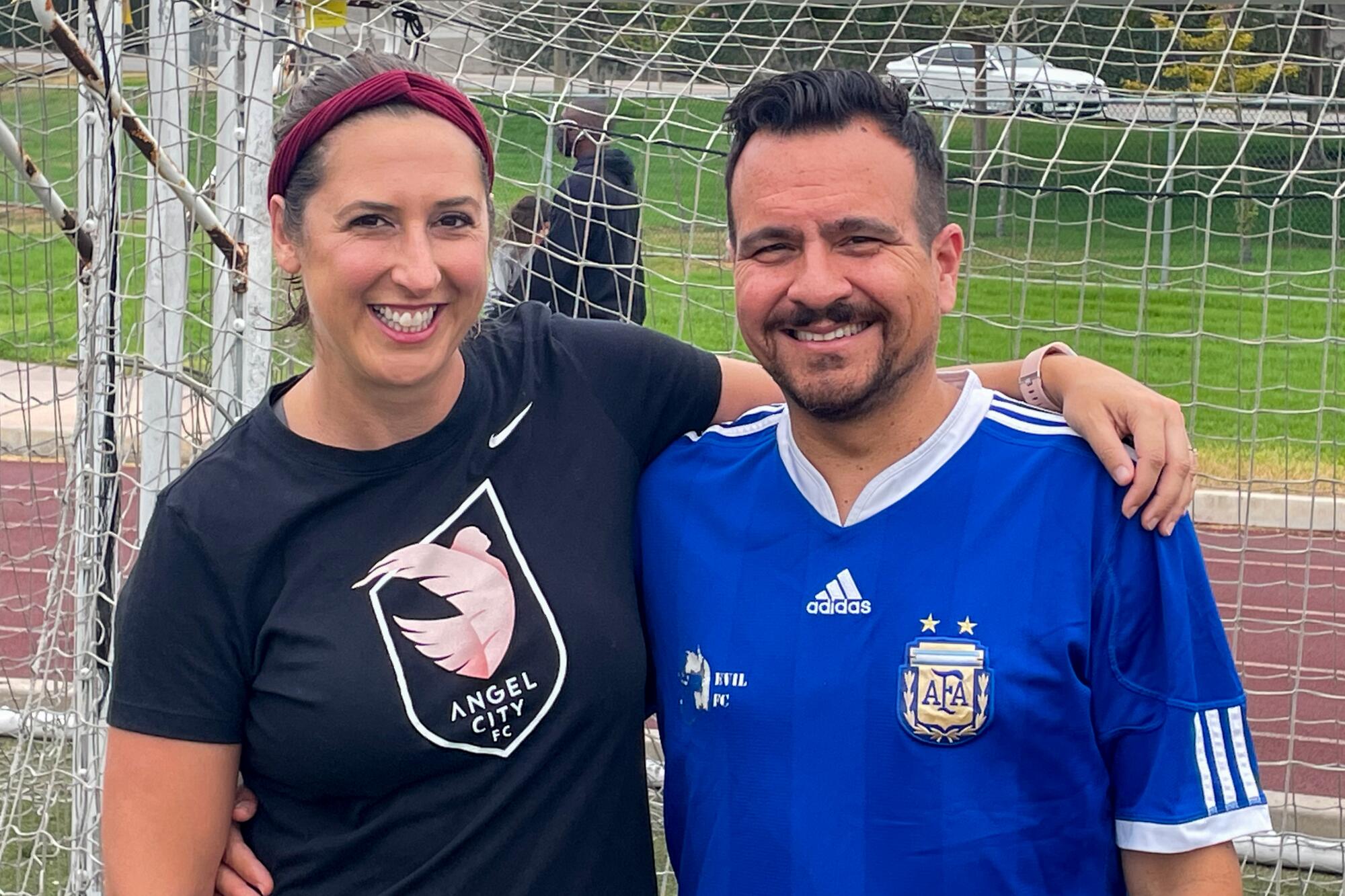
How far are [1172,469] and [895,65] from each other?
410 centimetres

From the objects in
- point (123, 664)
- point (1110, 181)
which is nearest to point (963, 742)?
point (123, 664)

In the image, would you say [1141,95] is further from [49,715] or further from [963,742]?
[49,715]

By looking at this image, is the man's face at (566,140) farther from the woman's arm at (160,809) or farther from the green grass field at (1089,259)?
the woman's arm at (160,809)

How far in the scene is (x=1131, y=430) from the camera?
1773 millimetres

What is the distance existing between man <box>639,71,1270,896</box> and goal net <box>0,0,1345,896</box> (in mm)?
1940

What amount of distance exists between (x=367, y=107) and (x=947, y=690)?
1002 millimetres

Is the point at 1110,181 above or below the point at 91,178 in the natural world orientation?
above

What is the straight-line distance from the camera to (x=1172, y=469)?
1.68 m

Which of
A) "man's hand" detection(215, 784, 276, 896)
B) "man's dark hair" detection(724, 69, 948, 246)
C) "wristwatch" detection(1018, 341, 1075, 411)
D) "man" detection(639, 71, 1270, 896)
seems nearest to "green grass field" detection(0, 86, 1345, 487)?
"wristwatch" detection(1018, 341, 1075, 411)

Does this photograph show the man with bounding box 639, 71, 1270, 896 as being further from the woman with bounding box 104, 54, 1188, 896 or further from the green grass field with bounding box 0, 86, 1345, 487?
the green grass field with bounding box 0, 86, 1345, 487

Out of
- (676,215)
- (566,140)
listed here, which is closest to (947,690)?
(566,140)

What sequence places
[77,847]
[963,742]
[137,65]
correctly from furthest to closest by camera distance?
[137,65] < [77,847] < [963,742]

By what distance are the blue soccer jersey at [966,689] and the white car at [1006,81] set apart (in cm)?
276

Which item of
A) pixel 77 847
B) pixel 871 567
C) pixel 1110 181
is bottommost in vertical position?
pixel 77 847
